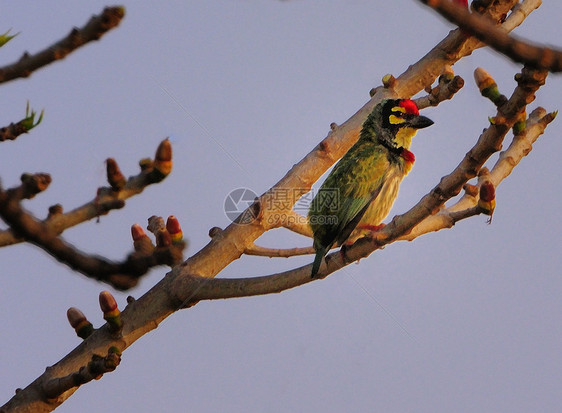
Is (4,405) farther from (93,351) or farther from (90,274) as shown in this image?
(90,274)

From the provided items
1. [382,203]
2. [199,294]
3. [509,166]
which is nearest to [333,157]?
[382,203]

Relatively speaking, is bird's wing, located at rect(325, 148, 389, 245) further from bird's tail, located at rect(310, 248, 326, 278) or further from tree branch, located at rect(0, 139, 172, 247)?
tree branch, located at rect(0, 139, 172, 247)

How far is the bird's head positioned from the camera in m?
6.66

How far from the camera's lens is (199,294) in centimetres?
489

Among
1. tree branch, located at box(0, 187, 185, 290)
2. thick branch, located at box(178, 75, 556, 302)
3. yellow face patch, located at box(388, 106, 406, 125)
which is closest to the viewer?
tree branch, located at box(0, 187, 185, 290)

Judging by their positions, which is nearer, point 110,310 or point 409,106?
point 110,310

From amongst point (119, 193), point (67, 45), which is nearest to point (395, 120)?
point (119, 193)

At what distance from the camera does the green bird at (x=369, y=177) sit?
6285 mm

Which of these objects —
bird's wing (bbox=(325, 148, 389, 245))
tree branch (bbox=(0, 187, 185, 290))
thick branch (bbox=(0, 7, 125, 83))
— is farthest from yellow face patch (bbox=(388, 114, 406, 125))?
tree branch (bbox=(0, 187, 185, 290))

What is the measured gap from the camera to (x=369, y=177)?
6512mm

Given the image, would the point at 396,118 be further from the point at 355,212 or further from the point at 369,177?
the point at 355,212

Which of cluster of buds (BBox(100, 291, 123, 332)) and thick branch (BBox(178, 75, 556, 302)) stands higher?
cluster of buds (BBox(100, 291, 123, 332))

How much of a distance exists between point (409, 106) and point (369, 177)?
0.70 metres

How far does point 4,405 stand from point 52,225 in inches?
97.2
